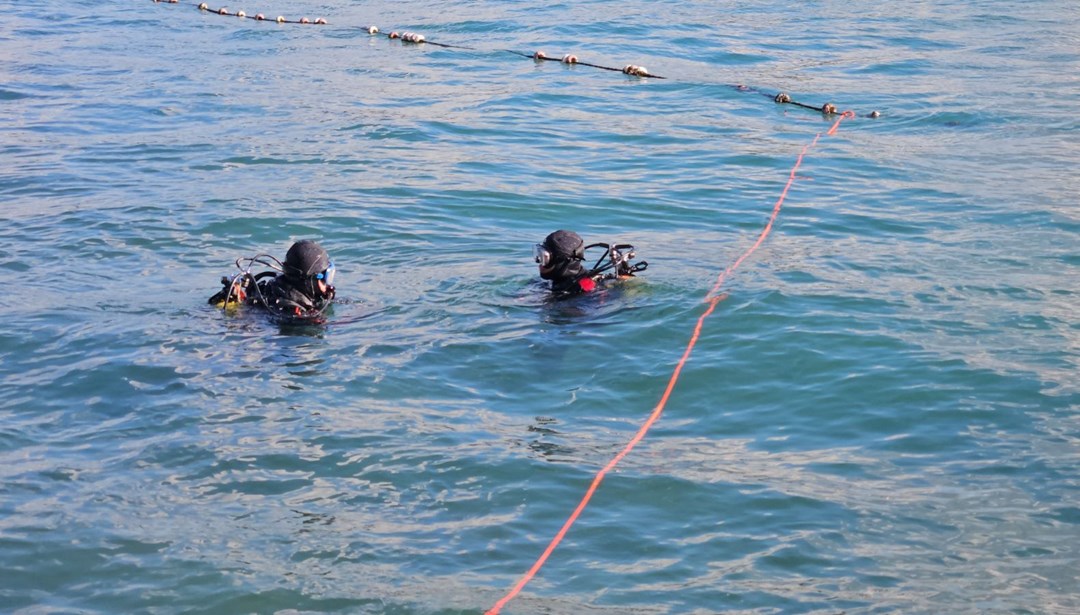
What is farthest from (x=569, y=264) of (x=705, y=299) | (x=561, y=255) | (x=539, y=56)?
(x=539, y=56)

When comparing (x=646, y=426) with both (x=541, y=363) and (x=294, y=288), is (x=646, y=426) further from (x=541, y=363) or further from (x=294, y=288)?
(x=294, y=288)

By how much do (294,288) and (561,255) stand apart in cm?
187

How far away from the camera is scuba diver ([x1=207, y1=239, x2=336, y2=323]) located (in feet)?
27.9

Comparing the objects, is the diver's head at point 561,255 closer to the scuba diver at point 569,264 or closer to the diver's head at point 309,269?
the scuba diver at point 569,264

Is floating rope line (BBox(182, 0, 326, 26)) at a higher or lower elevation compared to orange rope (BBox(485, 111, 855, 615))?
higher

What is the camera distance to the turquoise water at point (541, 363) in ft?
18.6

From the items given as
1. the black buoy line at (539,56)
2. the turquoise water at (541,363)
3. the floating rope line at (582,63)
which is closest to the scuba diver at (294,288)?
the turquoise water at (541,363)

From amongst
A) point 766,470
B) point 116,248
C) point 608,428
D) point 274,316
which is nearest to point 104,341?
point 274,316

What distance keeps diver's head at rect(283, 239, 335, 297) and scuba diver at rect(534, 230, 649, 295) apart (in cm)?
145

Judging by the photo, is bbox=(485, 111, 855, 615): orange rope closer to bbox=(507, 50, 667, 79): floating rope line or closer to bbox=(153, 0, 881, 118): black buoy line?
bbox=(153, 0, 881, 118): black buoy line

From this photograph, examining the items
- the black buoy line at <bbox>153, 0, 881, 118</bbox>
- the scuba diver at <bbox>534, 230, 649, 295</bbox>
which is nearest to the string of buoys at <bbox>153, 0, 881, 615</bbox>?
the black buoy line at <bbox>153, 0, 881, 118</bbox>

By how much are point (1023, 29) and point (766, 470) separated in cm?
1924

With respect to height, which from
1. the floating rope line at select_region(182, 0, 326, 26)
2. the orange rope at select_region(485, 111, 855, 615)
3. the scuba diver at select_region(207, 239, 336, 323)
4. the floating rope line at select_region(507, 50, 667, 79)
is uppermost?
the floating rope line at select_region(182, 0, 326, 26)

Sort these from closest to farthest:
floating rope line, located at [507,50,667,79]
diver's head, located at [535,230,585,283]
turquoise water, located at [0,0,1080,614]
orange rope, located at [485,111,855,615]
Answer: orange rope, located at [485,111,855,615] → turquoise water, located at [0,0,1080,614] → diver's head, located at [535,230,585,283] → floating rope line, located at [507,50,667,79]
